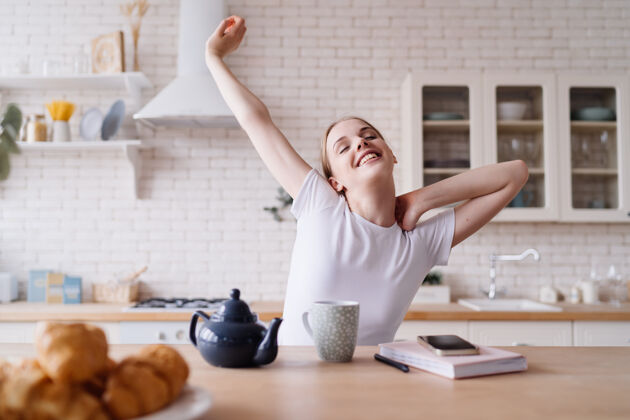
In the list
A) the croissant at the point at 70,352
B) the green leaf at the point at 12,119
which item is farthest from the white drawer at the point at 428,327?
the green leaf at the point at 12,119

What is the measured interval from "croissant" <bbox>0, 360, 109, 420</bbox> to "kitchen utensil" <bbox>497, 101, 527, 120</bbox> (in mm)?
3145

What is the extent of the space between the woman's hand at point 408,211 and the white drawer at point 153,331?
5.57 feet

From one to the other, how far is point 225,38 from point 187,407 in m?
1.15

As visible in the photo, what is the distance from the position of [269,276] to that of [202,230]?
1.86 feet

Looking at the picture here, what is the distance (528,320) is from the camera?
288 centimetres

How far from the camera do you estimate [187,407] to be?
0.69 m

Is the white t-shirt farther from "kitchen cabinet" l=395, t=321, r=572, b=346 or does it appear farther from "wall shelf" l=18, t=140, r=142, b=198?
"wall shelf" l=18, t=140, r=142, b=198

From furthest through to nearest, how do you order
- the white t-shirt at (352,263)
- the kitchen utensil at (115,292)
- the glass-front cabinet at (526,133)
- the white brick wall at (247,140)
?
1. the white brick wall at (247,140)
2. the kitchen utensil at (115,292)
3. the glass-front cabinet at (526,133)
4. the white t-shirt at (352,263)

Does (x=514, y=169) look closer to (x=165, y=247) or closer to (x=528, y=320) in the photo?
(x=528, y=320)

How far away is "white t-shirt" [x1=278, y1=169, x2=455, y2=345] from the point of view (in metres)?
1.39

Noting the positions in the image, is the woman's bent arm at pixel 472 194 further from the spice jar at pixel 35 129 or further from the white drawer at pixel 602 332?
the spice jar at pixel 35 129

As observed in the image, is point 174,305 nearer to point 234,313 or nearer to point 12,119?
point 234,313

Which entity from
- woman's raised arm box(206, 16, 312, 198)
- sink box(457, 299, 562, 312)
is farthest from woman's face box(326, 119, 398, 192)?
sink box(457, 299, 562, 312)

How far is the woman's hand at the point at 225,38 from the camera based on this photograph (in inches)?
59.0
